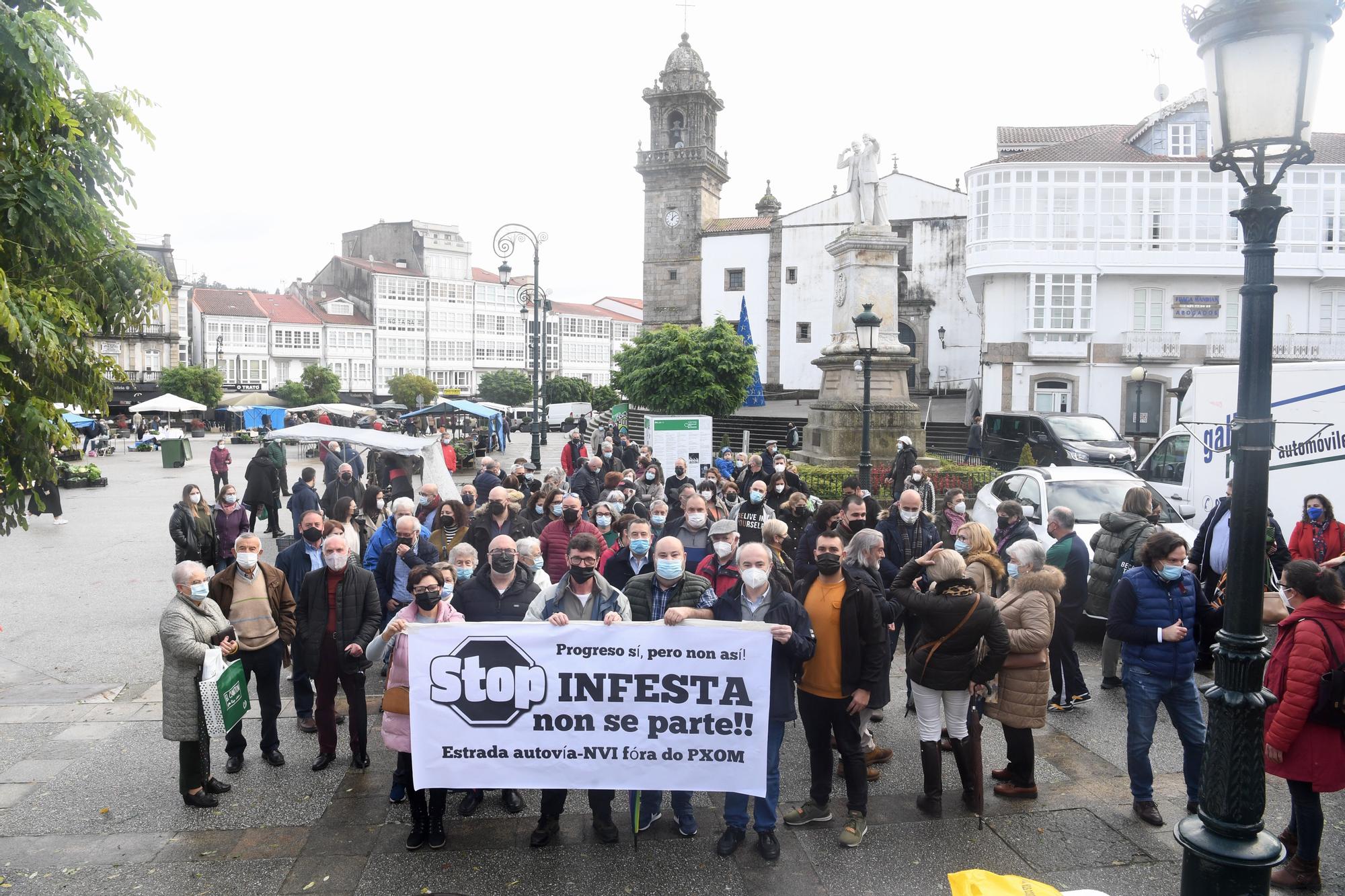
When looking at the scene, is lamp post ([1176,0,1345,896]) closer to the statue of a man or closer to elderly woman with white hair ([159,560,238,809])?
elderly woman with white hair ([159,560,238,809])

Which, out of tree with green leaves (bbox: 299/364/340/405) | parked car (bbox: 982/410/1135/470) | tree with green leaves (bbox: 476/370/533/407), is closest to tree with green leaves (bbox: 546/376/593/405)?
tree with green leaves (bbox: 476/370/533/407)

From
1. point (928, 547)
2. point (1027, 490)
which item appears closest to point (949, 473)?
point (1027, 490)

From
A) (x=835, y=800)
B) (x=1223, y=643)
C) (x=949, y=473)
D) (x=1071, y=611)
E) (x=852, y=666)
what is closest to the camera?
(x=1223, y=643)

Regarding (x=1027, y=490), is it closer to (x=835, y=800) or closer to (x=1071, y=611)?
(x=1071, y=611)

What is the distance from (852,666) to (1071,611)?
134 inches

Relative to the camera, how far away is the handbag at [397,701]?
550 cm

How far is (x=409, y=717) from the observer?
18.0 feet

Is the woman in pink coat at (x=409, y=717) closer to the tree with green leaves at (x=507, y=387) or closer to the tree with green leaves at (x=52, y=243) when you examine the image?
the tree with green leaves at (x=52, y=243)

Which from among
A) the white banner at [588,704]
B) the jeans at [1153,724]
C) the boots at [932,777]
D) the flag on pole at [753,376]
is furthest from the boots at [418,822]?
the flag on pole at [753,376]

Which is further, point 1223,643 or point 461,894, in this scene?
point 461,894

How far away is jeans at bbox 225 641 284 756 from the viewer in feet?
21.7

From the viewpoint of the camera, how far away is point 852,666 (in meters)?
5.42

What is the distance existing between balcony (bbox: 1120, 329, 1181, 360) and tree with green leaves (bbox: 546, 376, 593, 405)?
46.9 metres

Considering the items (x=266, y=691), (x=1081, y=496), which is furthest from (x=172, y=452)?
(x=1081, y=496)
